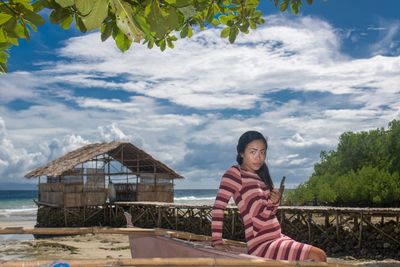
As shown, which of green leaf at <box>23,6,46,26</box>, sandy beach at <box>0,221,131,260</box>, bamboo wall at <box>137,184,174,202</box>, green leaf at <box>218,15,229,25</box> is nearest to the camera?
green leaf at <box>23,6,46,26</box>

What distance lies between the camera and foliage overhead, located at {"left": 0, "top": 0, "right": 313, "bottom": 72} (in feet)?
6.51

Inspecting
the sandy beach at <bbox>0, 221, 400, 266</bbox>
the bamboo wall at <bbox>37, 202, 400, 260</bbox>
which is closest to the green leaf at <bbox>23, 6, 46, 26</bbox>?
the sandy beach at <bbox>0, 221, 400, 266</bbox>

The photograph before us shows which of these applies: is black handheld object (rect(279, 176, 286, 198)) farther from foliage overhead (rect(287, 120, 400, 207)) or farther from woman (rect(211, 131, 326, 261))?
foliage overhead (rect(287, 120, 400, 207))

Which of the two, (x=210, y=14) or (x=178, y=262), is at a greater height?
(x=210, y=14)

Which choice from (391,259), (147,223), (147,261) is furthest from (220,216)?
(147,223)

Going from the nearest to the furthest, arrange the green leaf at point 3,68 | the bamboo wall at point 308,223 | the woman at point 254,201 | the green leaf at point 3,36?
the green leaf at point 3,36 < the green leaf at point 3,68 < the woman at point 254,201 < the bamboo wall at point 308,223

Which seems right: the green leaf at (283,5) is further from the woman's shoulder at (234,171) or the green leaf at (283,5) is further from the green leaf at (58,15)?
the green leaf at (58,15)

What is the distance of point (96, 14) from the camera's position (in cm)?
190

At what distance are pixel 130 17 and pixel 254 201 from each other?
2028 mm

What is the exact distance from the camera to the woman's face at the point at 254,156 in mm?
3750

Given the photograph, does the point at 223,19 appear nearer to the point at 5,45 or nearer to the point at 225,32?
the point at 225,32

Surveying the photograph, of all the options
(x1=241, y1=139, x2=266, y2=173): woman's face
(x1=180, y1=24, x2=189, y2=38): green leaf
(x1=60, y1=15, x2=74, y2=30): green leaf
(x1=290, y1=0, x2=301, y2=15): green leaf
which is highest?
(x1=290, y1=0, x2=301, y2=15): green leaf

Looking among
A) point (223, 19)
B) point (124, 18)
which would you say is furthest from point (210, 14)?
point (124, 18)

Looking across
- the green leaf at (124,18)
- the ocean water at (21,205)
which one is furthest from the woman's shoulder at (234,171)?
the ocean water at (21,205)
